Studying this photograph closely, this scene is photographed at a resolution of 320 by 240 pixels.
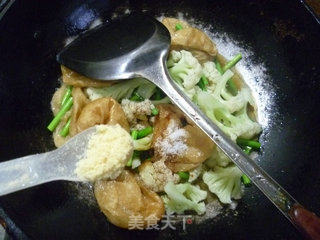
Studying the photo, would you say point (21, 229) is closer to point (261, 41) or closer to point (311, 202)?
point (311, 202)

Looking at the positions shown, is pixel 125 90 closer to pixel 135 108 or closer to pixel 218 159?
pixel 135 108

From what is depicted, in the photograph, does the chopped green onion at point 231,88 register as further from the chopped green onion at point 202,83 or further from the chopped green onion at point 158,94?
the chopped green onion at point 158,94

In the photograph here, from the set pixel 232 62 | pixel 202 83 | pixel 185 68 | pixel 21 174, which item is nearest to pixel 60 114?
pixel 21 174

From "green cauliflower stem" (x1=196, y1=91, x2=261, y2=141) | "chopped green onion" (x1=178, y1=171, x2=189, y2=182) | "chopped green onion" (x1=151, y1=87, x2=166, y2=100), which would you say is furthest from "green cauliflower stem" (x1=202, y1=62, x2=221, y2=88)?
"chopped green onion" (x1=178, y1=171, x2=189, y2=182)

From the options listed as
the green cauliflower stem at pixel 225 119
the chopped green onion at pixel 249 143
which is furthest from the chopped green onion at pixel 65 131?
the chopped green onion at pixel 249 143

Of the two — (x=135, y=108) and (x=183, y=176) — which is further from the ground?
(x=135, y=108)

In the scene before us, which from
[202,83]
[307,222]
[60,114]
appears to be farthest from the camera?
[202,83]

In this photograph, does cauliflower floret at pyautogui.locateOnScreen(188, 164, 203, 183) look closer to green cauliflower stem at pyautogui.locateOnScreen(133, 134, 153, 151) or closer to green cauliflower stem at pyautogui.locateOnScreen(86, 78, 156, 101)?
green cauliflower stem at pyautogui.locateOnScreen(133, 134, 153, 151)
